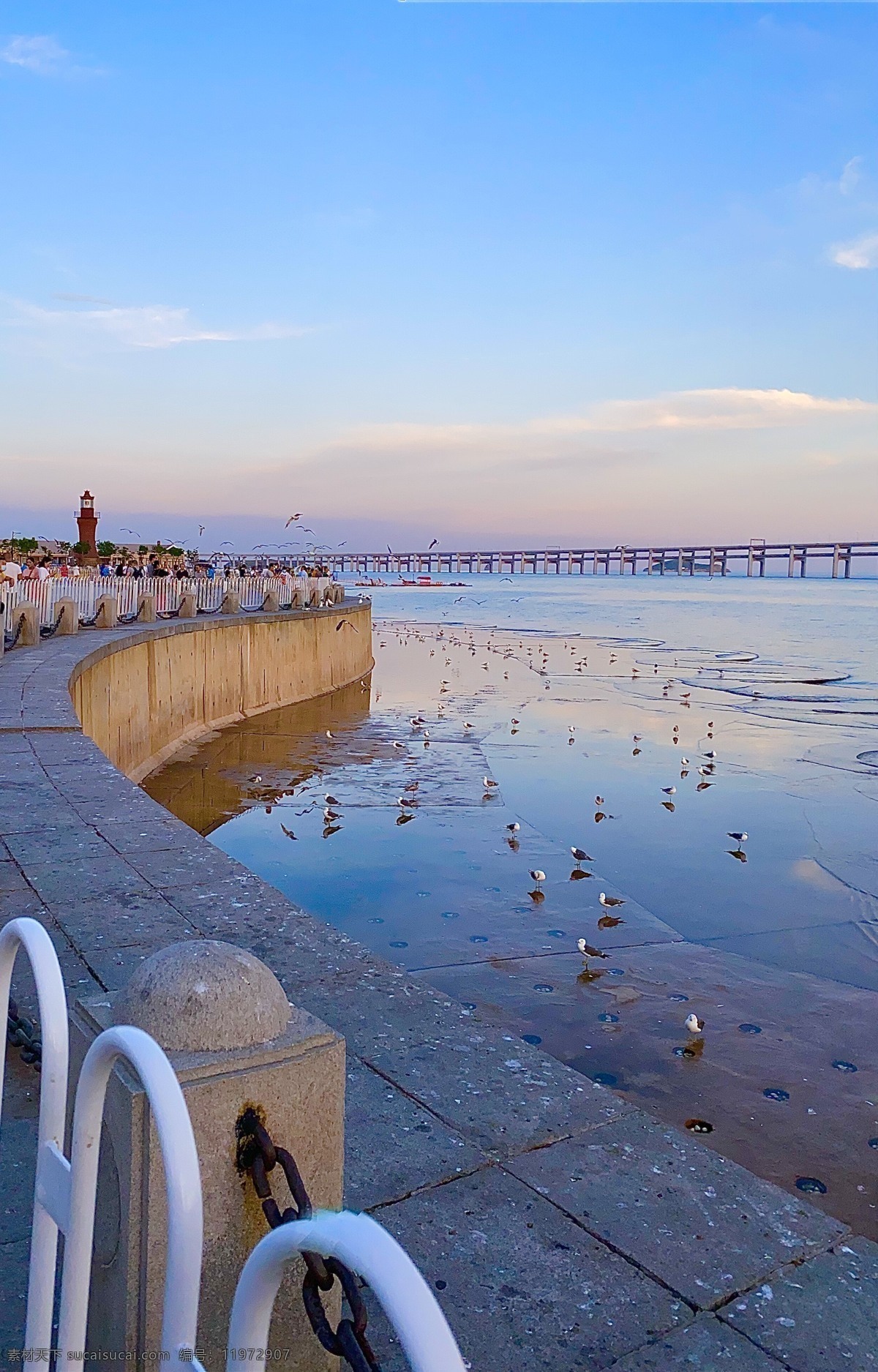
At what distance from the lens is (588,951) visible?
283 inches

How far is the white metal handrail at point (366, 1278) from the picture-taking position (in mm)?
1159

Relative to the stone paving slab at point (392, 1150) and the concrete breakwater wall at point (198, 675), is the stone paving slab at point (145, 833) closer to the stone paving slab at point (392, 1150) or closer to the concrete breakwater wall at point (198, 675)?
the stone paving slab at point (392, 1150)

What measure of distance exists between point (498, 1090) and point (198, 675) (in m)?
16.0

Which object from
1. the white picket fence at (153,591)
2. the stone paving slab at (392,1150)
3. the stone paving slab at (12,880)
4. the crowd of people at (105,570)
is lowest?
the stone paving slab at (392,1150)

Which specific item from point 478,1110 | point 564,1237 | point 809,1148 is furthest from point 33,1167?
point 809,1148

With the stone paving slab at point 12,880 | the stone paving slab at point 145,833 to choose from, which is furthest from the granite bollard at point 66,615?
the stone paving slab at point 12,880

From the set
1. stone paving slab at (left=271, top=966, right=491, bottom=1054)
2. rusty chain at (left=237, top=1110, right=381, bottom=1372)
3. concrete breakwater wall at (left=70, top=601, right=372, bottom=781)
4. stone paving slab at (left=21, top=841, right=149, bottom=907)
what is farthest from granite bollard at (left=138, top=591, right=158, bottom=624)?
rusty chain at (left=237, top=1110, right=381, bottom=1372)

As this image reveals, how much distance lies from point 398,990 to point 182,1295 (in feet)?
9.83

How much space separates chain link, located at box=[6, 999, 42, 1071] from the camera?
313 centimetres

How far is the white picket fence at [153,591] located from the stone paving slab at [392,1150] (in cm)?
1457

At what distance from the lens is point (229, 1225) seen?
6.21 ft

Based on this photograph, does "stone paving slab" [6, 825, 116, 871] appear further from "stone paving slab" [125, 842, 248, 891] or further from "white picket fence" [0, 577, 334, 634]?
"white picket fence" [0, 577, 334, 634]

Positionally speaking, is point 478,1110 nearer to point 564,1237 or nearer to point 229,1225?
point 564,1237

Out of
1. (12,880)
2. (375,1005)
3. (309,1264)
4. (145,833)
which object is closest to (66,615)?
(145,833)
